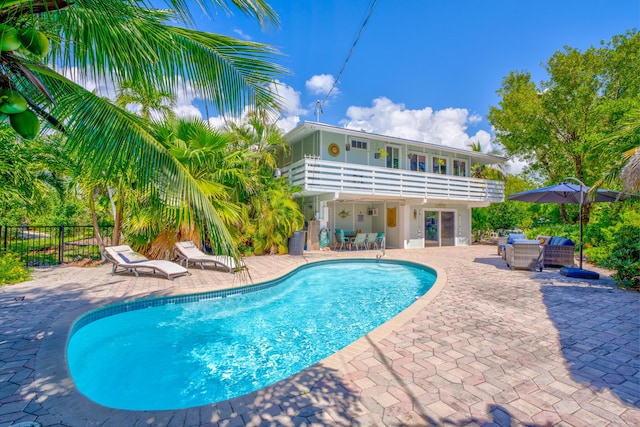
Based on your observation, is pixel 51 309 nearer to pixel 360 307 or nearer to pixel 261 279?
pixel 261 279

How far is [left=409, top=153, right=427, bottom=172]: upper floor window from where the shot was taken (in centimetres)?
1821

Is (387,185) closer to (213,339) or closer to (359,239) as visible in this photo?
(359,239)

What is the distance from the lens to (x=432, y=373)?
3279 mm

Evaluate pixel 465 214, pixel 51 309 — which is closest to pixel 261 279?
pixel 51 309

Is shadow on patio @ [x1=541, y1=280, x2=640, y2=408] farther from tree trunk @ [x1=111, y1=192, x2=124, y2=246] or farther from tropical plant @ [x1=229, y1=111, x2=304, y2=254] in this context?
tree trunk @ [x1=111, y1=192, x2=124, y2=246]

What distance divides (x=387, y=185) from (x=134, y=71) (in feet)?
45.5

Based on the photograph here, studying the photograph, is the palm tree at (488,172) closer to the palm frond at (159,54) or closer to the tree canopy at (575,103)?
the tree canopy at (575,103)

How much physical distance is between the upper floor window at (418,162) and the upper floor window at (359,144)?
312 cm

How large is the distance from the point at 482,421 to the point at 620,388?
166 centimetres

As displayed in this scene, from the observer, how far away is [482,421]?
2520 millimetres

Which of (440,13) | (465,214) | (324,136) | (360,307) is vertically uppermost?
(440,13)

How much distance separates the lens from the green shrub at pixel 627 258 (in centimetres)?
684

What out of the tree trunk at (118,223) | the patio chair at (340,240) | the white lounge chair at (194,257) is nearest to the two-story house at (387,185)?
the patio chair at (340,240)

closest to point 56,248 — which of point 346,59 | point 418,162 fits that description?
point 346,59
